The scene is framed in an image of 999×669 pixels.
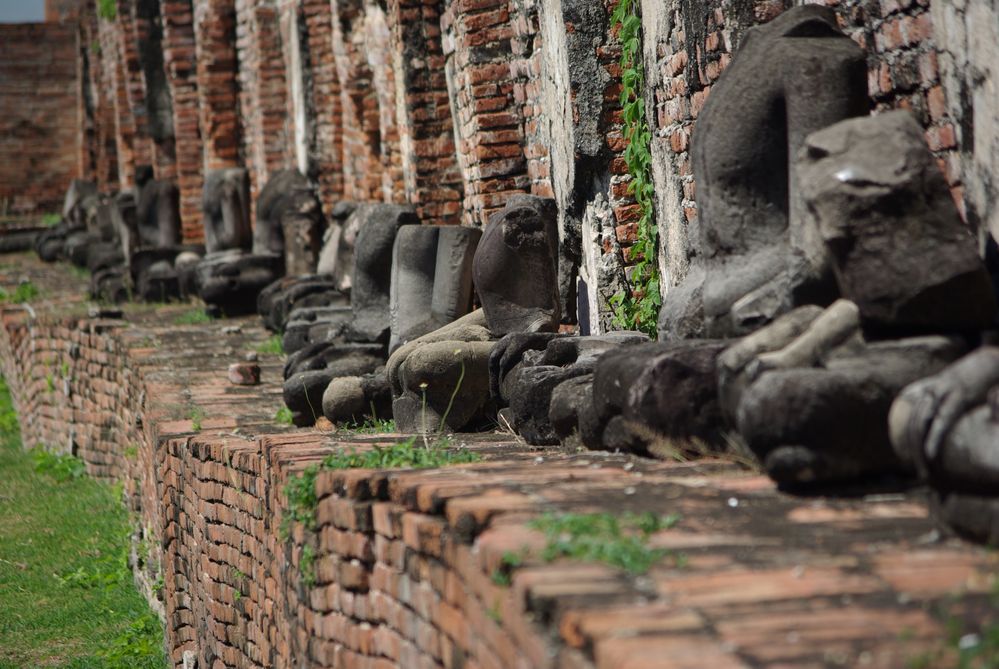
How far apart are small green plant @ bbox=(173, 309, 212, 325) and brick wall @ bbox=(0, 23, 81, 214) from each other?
12.9 meters

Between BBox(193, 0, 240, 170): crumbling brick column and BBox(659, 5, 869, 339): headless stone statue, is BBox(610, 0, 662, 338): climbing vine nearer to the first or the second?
BBox(659, 5, 869, 339): headless stone statue

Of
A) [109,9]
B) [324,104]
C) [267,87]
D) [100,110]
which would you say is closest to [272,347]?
[324,104]

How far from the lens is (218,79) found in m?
13.9

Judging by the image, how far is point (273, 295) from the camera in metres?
9.80

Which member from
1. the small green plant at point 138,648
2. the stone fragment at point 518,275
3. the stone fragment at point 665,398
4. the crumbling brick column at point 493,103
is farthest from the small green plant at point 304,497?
the crumbling brick column at point 493,103

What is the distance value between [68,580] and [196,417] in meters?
1.64

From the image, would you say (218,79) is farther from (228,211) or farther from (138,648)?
(138,648)

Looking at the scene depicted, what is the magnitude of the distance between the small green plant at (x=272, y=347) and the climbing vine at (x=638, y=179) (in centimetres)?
321

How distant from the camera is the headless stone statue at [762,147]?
3.53 meters

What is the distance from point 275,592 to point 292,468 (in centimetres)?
70

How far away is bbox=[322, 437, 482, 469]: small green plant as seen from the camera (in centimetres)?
374

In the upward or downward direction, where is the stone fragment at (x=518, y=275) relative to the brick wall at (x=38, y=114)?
downward

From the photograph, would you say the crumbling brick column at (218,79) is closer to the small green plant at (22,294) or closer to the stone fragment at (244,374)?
the small green plant at (22,294)

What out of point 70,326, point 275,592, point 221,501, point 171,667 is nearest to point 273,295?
point 70,326
